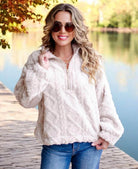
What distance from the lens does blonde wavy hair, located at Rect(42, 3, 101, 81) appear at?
2.01 m

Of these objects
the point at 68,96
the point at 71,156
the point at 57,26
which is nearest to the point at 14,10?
the point at 57,26

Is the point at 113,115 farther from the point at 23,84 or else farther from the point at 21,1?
the point at 21,1

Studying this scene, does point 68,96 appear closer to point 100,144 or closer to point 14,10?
point 100,144

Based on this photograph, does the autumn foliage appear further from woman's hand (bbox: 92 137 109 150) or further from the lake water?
woman's hand (bbox: 92 137 109 150)

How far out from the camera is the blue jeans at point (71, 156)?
6.44 feet

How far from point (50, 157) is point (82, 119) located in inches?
10.9

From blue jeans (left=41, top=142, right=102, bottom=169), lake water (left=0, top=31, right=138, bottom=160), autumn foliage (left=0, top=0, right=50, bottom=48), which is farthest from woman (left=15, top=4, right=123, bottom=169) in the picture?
lake water (left=0, top=31, right=138, bottom=160)

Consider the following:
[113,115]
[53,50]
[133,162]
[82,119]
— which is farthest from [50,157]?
[133,162]

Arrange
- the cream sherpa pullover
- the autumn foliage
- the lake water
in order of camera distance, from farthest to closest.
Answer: the lake water
the autumn foliage
the cream sherpa pullover

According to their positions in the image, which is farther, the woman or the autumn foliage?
the autumn foliage

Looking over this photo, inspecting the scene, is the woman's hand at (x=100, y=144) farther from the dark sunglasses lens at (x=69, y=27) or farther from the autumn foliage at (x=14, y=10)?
the autumn foliage at (x=14, y=10)

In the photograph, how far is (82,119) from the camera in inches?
77.3

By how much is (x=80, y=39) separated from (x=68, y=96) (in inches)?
14.1

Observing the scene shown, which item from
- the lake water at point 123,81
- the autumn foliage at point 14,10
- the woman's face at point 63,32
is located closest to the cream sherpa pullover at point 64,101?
the woman's face at point 63,32
